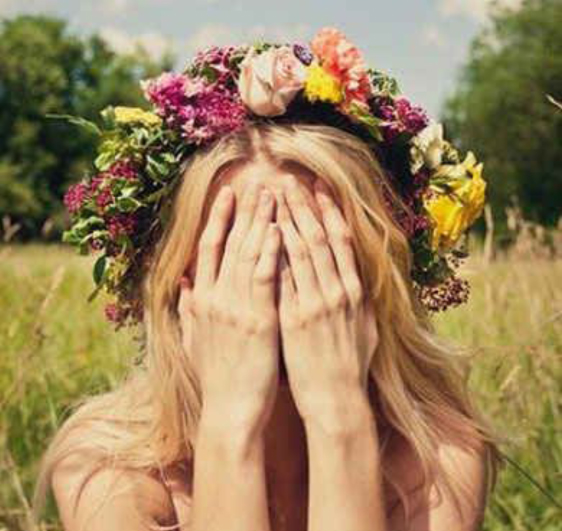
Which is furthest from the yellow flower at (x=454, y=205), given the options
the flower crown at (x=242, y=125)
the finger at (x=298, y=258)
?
the finger at (x=298, y=258)

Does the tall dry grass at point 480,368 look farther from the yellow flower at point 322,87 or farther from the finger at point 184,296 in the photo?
the yellow flower at point 322,87

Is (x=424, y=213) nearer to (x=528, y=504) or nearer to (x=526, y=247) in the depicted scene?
(x=528, y=504)

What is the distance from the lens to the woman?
236 cm

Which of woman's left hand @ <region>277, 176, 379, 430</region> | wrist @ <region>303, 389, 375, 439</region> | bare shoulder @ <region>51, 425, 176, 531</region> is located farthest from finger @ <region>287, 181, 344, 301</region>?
bare shoulder @ <region>51, 425, 176, 531</region>

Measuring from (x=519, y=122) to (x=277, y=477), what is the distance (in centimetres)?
3921

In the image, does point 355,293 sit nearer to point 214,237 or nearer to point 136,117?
point 214,237

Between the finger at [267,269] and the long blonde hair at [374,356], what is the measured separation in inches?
6.1

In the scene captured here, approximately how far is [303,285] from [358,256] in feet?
0.57

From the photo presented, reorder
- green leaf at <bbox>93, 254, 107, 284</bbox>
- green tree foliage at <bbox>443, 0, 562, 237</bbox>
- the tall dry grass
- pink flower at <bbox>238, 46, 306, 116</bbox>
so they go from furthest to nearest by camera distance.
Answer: green tree foliage at <bbox>443, 0, 562, 237</bbox> → the tall dry grass → green leaf at <bbox>93, 254, 107, 284</bbox> → pink flower at <bbox>238, 46, 306, 116</bbox>

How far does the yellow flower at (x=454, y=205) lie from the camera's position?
2666 mm

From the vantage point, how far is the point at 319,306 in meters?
2.43

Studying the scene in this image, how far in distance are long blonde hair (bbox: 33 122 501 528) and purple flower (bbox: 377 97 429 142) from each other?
11 cm

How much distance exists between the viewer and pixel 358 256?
253cm

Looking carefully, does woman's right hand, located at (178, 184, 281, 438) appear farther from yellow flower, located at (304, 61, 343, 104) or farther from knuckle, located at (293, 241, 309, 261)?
yellow flower, located at (304, 61, 343, 104)
